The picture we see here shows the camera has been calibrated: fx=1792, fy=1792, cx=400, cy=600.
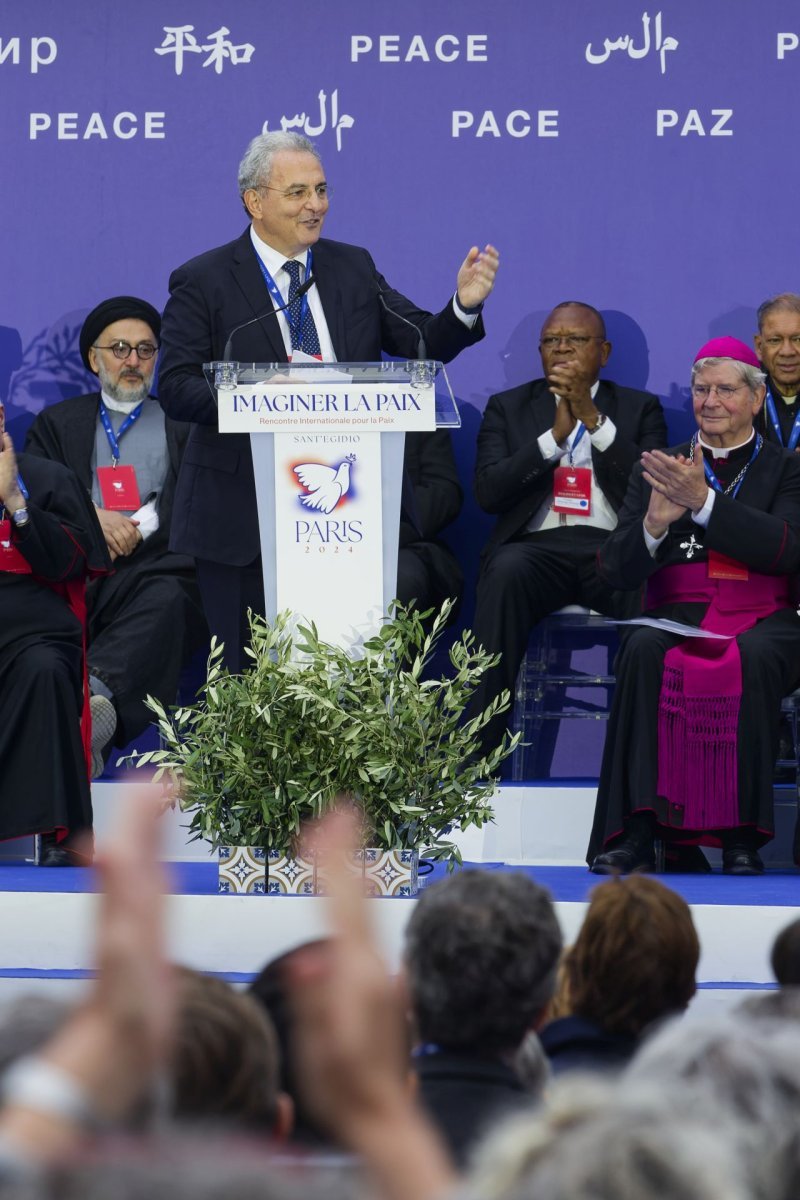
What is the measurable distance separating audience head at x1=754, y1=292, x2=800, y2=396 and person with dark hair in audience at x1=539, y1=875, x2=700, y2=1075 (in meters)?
3.99

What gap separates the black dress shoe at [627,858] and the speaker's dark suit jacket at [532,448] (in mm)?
1504

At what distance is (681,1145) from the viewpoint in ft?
3.23

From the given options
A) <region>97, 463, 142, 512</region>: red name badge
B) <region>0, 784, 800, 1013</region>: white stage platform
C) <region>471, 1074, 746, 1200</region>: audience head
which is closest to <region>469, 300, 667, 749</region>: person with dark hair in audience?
<region>97, 463, 142, 512</region>: red name badge

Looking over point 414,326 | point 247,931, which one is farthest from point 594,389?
point 247,931

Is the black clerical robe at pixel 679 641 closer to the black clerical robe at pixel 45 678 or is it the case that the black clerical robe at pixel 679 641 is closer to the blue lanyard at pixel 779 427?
the blue lanyard at pixel 779 427

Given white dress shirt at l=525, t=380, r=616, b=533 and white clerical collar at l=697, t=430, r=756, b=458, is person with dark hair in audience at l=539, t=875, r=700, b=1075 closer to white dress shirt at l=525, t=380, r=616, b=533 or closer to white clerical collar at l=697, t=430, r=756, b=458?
white clerical collar at l=697, t=430, r=756, b=458

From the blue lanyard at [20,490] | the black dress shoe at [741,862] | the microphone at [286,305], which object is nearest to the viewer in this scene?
the microphone at [286,305]

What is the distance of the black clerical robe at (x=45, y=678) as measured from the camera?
500cm

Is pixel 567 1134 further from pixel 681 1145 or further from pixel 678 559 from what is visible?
pixel 678 559

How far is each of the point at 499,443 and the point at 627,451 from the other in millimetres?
486

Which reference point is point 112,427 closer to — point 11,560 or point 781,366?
point 11,560

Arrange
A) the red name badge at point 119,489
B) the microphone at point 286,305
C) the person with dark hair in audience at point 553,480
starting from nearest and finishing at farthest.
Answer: the microphone at point 286,305
the person with dark hair in audience at point 553,480
the red name badge at point 119,489

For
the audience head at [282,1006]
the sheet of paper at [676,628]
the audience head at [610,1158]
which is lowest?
the audience head at [282,1006]

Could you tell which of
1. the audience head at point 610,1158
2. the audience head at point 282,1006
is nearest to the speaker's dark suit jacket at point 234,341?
the audience head at point 282,1006
